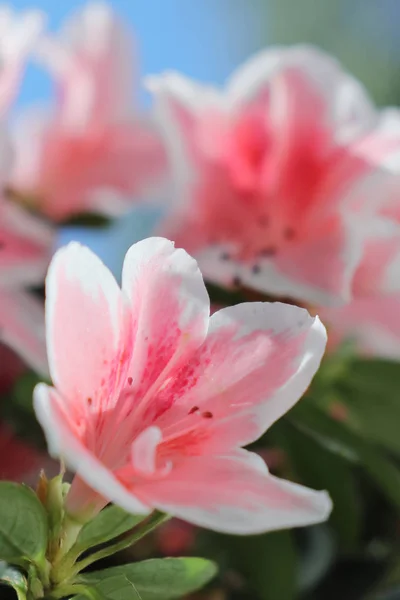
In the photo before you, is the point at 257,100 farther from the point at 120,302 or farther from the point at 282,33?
the point at 282,33

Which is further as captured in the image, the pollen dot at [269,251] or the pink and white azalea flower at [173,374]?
the pollen dot at [269,251]

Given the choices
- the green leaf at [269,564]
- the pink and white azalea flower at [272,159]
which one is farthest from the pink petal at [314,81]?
the green leaf at [269,564]

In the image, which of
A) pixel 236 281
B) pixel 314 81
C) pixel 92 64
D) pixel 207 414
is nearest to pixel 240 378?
pixel 207 414

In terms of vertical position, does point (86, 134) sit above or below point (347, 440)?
above

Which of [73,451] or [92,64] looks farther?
[92,64]

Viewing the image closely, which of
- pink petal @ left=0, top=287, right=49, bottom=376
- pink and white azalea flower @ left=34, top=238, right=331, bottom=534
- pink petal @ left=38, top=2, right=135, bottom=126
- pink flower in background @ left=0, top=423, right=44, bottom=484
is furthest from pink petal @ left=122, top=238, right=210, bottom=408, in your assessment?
pink petal @ left=38, top=2, right=135, bottom=126

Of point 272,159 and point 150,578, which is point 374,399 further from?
point 150,578

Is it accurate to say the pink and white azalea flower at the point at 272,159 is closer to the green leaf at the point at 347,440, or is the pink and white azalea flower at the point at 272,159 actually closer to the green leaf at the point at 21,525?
the green leaf at the point at 347,440
